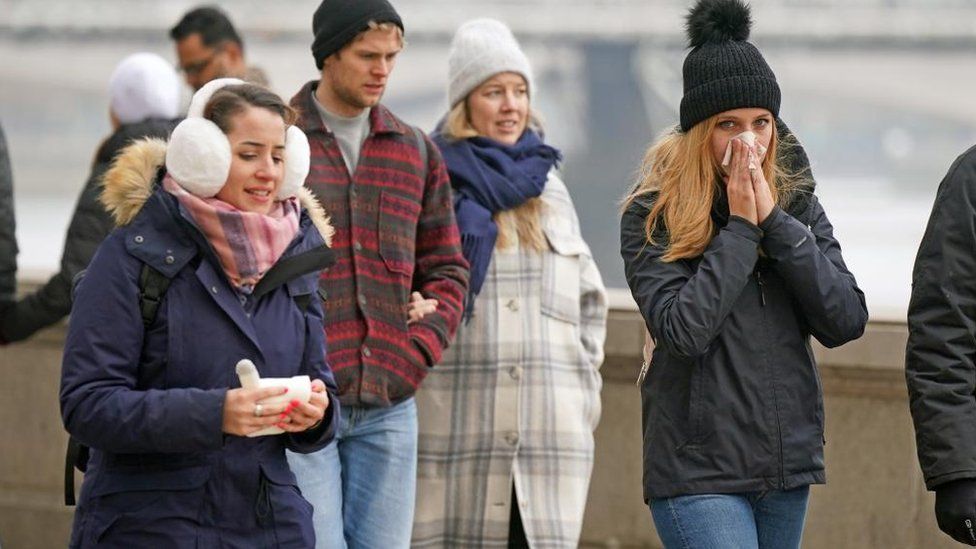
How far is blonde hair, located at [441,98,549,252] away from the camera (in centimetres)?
518

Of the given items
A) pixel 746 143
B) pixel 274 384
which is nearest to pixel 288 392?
pixel 274 384

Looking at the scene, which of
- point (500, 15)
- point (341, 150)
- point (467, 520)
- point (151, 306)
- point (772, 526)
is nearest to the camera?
point (151, 306)

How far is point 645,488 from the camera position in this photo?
147 inches

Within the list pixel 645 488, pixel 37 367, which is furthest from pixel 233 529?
pixel 37 367

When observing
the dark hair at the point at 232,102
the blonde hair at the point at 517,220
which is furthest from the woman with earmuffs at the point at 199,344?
the blonde hair at the point at 517,220

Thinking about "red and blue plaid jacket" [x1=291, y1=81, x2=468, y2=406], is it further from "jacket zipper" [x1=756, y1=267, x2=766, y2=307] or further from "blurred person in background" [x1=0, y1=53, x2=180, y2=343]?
"jacket zipper" [x1=756, y1=267, x2=766, y2=307]

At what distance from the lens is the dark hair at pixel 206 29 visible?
667 cm

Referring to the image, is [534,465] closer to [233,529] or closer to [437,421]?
[437,421]

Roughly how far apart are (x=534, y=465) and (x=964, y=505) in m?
1.80

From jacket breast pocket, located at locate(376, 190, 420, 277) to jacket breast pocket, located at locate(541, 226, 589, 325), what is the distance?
1.89 feet

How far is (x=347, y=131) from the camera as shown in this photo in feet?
15.6

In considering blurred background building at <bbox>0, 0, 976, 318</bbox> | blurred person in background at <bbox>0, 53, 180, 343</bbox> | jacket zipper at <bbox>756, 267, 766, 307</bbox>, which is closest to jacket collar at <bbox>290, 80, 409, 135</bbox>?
blurred person in background at <bbox>0, 53, 180, 343</bbox>

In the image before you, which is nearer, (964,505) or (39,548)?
(964,505)

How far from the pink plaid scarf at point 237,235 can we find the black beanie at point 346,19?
3.84ft
